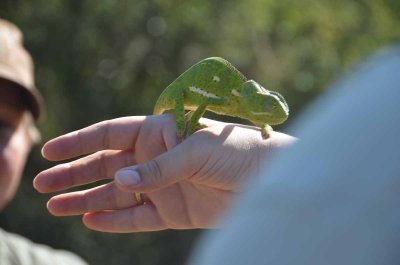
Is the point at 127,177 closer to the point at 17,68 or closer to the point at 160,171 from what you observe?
the point at 160,171

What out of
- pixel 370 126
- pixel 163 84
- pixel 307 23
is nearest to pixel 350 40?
pixel 307 23

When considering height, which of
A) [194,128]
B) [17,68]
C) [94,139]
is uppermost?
[194,128]

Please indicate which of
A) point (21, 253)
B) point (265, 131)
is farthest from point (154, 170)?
point (21, 253)

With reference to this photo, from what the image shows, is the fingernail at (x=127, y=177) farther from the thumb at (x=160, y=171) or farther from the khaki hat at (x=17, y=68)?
the khaki hat at (x=17, y=68)

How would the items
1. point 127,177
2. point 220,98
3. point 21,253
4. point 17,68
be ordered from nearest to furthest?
point 127,177, point 220,98, point 21,253, point 17,68

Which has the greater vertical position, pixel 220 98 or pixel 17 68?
pixel 220 98

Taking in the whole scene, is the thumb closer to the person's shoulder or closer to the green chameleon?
the green chameleon
